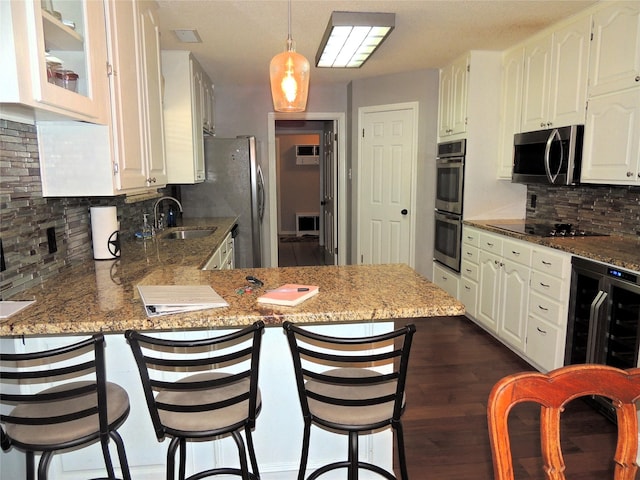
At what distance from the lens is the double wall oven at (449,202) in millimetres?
4055

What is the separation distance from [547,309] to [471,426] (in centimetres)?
96

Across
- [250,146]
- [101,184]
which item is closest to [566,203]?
[250,146]

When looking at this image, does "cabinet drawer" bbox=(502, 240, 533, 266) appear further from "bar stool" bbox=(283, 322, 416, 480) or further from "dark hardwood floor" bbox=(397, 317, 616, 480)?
"bar stool" bbox=(283, 322, 416, 480)

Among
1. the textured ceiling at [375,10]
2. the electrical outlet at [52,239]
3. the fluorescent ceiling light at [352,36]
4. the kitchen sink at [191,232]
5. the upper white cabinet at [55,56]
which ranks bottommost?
the kitchen sink at [191,232]

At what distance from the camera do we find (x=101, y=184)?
6.27ft

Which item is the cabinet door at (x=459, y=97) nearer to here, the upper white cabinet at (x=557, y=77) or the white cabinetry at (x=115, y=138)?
the upper white cabinet at (x=557, y=77)

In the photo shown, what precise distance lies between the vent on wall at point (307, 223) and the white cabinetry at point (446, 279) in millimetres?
4963

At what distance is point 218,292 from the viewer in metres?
1.72

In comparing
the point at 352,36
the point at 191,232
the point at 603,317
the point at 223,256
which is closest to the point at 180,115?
the point at 191,232

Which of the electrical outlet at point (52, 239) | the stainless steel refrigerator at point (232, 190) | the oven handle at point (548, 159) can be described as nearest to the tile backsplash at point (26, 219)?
the electrical outlet at point (52, 239)

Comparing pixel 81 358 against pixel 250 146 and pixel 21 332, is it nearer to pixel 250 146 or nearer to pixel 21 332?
pixel 21 332

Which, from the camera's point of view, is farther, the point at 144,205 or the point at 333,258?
the point at 333,258

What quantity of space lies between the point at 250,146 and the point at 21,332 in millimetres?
3462

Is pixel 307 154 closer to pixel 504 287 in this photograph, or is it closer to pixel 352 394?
pixel 504 287
